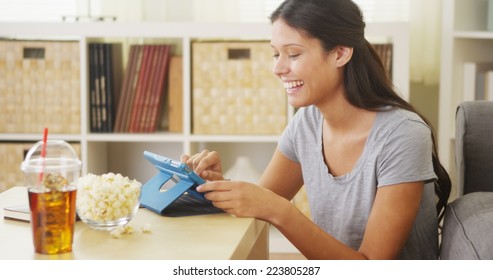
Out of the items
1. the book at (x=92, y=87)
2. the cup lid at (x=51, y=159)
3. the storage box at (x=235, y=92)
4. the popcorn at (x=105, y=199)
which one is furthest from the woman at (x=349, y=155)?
the book at (x=92, y=87)

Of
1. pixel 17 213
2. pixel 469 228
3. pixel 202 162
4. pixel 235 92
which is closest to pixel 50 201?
pixel 17 213

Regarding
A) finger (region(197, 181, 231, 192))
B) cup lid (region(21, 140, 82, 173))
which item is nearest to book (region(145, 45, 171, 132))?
finger (region(197, 181, 231, 192))

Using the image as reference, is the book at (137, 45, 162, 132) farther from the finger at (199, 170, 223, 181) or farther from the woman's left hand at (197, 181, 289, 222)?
the woman's left hand at (197, 181, 289, 222)

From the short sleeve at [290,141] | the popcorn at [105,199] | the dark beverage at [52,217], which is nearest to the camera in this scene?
the dark beverage at [52,217]

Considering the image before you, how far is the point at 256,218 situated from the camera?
1434mm

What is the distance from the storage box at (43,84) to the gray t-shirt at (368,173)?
4.71ft

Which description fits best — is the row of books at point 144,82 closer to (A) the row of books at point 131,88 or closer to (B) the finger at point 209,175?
(A) the row of books at point 131,88

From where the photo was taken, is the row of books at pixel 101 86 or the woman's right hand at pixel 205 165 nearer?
the woman's right hand at pixel 205 165

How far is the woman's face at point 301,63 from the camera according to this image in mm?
1574

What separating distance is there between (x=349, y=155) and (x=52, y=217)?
71 centimetres

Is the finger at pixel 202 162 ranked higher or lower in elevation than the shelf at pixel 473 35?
lower

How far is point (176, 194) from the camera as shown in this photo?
4.70 ft
